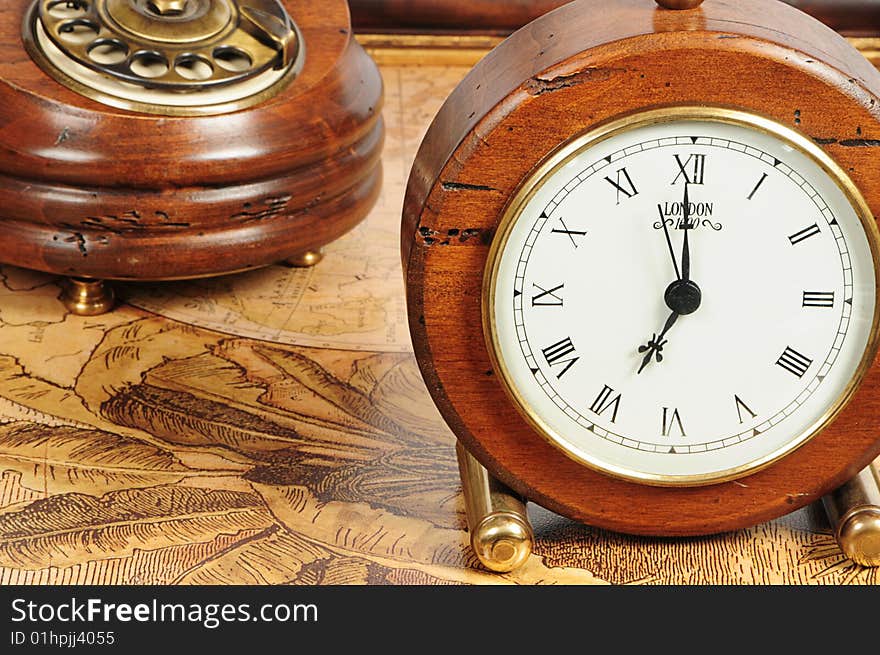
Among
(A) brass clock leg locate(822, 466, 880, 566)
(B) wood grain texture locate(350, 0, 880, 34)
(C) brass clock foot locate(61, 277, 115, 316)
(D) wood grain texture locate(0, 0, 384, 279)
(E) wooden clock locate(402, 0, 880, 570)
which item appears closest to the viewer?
(E) wooden clock locate(402, 0, 880, 570)

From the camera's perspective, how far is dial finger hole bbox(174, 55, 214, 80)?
4.20ft

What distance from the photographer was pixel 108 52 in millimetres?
1280

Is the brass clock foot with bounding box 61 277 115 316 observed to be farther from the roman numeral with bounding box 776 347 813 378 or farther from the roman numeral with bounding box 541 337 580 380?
the roman numeral with bounding box 776 347 813 378

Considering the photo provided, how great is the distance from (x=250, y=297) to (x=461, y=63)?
0.70 meters

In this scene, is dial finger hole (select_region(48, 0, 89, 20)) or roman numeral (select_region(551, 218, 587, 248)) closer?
roman numeral (select_region(551, 218, 587, 248))

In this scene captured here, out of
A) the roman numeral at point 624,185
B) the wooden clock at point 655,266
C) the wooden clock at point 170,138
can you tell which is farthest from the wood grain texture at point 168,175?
the roman numeral at point 624,185

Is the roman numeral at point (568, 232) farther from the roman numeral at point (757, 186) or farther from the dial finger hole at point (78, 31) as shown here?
the dial finger hole at point (78, 31)

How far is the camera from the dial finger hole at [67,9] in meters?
1.29

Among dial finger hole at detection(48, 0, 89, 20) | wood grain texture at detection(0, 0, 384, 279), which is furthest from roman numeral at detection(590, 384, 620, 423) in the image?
dial finger hole at detection(48, 0, 89, 20)

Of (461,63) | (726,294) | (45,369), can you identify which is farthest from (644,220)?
(461,63)

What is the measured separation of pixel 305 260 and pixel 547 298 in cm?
57

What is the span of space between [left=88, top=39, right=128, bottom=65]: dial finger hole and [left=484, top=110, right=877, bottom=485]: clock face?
562 mm

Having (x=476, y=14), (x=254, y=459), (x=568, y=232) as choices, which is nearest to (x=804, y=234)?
(x=568, y=232)

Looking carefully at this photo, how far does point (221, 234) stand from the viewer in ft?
4.13
